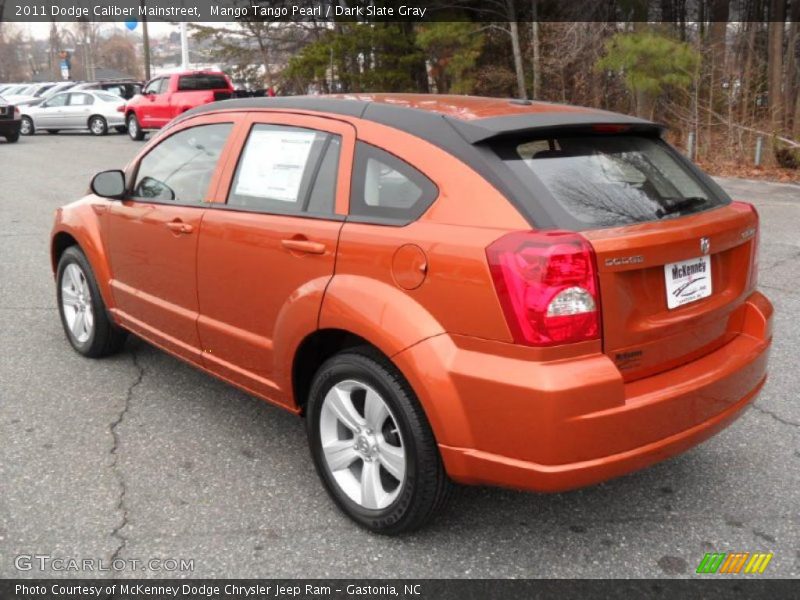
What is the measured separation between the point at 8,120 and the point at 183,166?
2178 cm

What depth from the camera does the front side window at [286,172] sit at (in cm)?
324

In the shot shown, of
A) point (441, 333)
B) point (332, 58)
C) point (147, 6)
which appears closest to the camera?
point (441, 333)

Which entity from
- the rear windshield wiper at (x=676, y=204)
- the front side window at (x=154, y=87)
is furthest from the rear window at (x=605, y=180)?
the front side window at (x=154, y=87)

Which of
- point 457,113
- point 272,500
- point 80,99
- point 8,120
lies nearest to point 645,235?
point 457,113

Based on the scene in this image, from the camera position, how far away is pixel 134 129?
23.5 m

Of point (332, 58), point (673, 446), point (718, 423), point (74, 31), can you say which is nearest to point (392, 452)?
point (673, 446)

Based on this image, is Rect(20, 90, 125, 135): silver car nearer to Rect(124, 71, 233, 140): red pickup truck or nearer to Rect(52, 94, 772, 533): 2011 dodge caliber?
Rect(124, 71, 233, 140): red pickup truck

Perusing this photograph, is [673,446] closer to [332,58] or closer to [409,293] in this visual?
[409,293]

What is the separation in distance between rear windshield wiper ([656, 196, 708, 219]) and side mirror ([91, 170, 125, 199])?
2.92 metres

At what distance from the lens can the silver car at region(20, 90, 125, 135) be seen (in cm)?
2570

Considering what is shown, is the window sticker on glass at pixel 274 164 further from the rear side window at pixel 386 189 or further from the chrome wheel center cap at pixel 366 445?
the chrome wheel center cap at pixel 366 445

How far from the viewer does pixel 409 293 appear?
2773mm

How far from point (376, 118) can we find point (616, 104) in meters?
19.4

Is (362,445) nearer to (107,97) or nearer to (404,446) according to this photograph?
(404,446)
